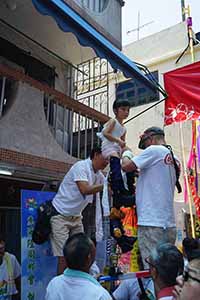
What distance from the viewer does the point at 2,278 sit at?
517cm

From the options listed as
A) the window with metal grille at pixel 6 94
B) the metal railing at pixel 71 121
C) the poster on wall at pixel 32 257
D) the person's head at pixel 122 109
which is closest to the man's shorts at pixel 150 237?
the person's head at pixel 122 109

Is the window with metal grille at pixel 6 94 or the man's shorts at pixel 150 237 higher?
the window with metal grille at pixel 6 94

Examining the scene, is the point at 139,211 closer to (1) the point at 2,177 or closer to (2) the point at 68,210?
(2) the point at 68,210

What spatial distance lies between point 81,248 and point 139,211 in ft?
2.87

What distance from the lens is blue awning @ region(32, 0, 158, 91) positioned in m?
4.19

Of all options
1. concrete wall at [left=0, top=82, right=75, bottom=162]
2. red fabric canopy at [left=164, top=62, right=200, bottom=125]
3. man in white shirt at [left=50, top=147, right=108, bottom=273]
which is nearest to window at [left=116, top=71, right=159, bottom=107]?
red fabric canopy at [left=164, top=62, right=200, bottom=125]

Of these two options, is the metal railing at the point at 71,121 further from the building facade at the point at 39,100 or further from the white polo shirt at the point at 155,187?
→ the white polo shirt at the point at 155,187

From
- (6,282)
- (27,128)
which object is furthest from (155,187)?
(6,282)

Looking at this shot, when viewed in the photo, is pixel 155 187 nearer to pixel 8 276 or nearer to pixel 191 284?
pixel 191 284

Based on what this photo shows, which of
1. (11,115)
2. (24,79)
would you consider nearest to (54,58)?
(24,79)

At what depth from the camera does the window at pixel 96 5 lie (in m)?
6.89

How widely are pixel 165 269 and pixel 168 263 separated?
45mm

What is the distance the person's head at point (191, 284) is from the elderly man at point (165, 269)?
864 mm

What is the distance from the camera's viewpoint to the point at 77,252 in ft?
8.37
